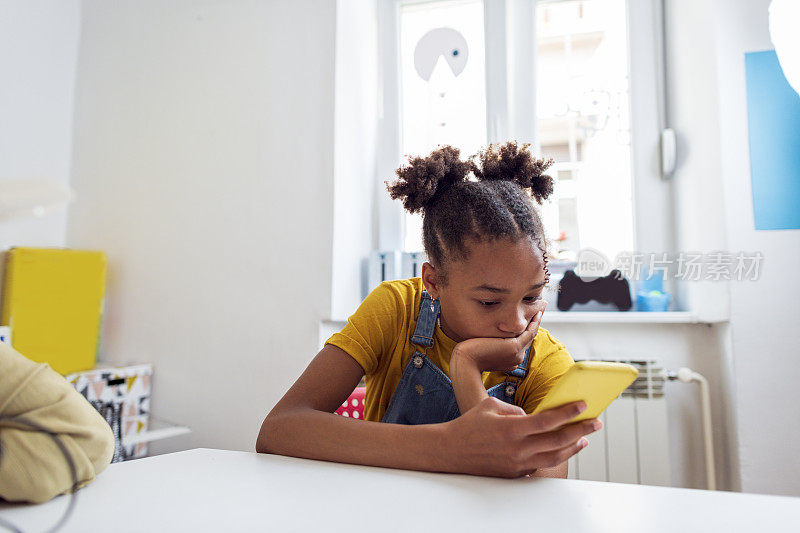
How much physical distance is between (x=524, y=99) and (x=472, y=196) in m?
0.94

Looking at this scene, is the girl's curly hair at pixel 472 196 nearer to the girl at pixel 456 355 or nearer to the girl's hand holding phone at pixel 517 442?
the girl at pixel 456 355

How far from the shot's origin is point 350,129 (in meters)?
1.49

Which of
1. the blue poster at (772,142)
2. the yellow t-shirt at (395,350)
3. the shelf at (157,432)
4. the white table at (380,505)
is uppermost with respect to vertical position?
the blue poster at (772,142)

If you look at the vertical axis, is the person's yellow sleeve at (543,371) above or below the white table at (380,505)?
above

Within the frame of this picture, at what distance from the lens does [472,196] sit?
2.46 ft

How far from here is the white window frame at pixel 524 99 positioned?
1.47 m

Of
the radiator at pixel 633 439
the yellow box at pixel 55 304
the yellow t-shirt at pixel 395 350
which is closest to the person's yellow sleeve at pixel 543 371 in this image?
the yellow t-shirt at pixel 395 350

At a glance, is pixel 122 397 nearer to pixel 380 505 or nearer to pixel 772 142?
pixel 380 505

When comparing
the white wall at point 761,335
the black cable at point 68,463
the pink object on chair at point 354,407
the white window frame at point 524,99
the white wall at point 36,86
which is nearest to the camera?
the black cable at point 68,463

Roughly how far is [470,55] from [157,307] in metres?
1.23

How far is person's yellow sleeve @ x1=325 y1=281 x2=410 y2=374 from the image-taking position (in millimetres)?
746

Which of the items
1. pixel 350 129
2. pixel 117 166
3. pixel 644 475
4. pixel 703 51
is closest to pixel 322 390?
pixel 644 475

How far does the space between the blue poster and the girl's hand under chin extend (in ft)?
2.74

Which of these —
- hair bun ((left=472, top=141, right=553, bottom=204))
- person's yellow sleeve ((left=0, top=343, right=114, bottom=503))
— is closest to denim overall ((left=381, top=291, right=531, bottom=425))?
hair bun ((left=472, top=141, right=553, bottom=204))
